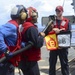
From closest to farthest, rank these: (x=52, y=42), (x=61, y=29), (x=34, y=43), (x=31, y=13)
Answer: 1. (x=34, y=43)
2. (x=31, y=13)
3. (x=61, y=29)
4. (x=52, y=42)

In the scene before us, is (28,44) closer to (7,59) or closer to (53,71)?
(7,59)

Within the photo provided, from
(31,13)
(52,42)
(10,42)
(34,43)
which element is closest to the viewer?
(10,42)

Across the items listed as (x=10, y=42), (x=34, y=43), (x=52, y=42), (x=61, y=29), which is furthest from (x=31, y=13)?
(x=52, y=42)

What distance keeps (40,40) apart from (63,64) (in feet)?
10.0

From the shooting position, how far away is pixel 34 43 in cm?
620

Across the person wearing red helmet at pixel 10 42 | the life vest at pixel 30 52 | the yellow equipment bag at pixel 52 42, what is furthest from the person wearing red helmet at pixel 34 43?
the yellow equipment bag at pixel 52 42

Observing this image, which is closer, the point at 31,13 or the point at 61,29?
the point at 31,13

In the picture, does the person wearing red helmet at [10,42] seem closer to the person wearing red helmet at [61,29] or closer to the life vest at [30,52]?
the life vest at [30,52]

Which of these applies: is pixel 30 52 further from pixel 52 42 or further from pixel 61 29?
pixel 52 42

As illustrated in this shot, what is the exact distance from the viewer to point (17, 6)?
20.1 feet

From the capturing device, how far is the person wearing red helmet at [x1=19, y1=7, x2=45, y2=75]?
625cm

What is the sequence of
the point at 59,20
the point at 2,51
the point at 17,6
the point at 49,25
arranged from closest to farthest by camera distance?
the point at 2,51 → the point at 17,6 → the point at 49,25 → the point at 59,20

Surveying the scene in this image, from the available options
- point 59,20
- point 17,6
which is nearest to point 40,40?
point 17,6

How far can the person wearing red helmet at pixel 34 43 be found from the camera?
20.5 feet
